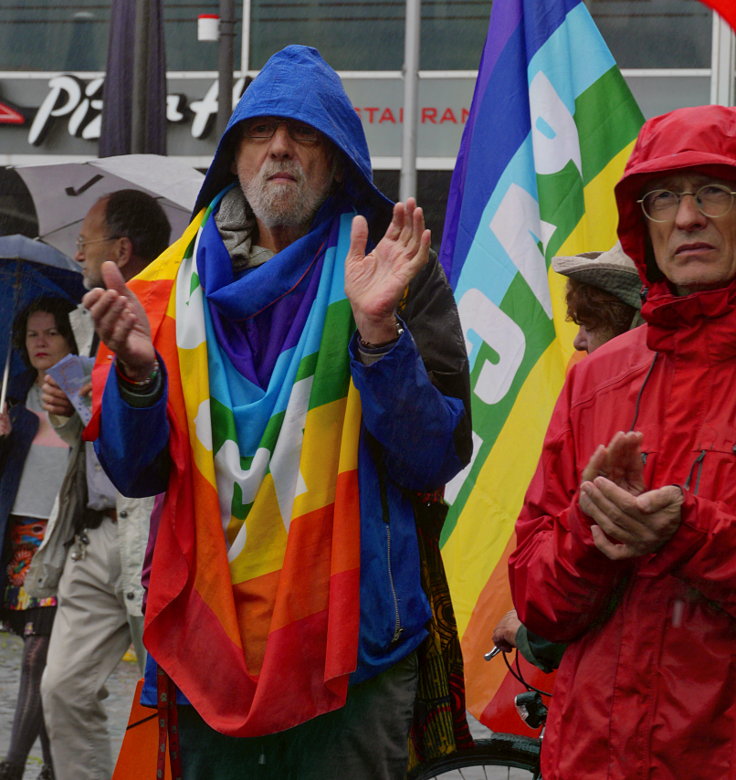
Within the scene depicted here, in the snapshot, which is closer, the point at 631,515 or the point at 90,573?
the point at 631,515

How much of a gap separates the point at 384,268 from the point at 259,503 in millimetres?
558

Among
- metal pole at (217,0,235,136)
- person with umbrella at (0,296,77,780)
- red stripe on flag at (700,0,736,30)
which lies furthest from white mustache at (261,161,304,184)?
metal pole at (217,0,235,136)

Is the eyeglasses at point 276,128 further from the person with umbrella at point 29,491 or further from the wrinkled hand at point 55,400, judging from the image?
the person with umbrella at point 29,491

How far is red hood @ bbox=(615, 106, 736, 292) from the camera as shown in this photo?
9.23 ft

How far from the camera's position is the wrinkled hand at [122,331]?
A: 3.18 m

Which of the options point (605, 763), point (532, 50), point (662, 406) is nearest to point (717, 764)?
point (605, 763)

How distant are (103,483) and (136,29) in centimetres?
341

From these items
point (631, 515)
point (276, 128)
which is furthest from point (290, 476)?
point (631, 515)

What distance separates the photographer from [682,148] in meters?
2.83

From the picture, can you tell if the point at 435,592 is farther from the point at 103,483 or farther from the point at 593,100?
the point at 593,100

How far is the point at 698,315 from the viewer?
109 inches

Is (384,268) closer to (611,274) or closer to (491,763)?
(611,274)

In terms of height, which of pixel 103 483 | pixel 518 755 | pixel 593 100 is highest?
pixel 593 100

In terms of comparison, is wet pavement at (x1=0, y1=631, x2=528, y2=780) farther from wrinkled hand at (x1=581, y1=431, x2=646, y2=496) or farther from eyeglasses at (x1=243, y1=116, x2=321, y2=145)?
wrinkled hand at (x1=581, y1=431, x2=646, y2=496)
